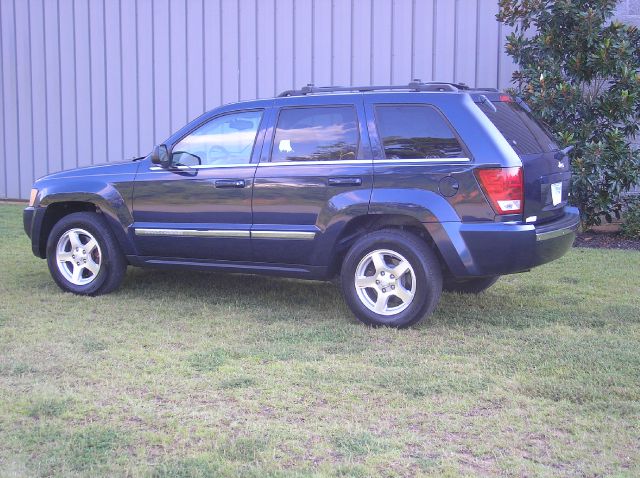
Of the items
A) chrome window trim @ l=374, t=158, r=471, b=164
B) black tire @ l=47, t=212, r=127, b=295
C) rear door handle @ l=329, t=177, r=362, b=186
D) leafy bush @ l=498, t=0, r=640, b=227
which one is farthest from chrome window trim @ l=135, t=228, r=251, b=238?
leafy bush @ l=498, t=0, r=640, b=227

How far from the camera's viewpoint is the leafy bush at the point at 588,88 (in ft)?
31.7

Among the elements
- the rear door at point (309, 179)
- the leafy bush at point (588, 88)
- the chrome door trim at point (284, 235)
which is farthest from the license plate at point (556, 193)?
the leafy bush at point (588, 88)

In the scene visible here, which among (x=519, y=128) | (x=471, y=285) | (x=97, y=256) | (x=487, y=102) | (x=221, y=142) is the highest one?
(x=487, y=102)

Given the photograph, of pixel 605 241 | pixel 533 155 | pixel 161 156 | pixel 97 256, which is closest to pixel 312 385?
pixel 533 155

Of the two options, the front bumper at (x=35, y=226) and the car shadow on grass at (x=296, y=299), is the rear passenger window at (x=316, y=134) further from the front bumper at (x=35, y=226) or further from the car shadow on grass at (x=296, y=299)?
the front bumper at (x=35, y=226)

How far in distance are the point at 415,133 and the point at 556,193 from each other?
1.15m

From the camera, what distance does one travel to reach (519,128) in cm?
650

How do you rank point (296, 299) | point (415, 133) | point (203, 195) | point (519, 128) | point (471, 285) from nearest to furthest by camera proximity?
1. point (415, 133)
2. point (519, 128)
3. point (203, 195)
4. point (471, 285)
5. point (296, 299)

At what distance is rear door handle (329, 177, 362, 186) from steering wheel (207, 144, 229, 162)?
1.05 meters

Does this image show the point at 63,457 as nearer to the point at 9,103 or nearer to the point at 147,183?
the point at 147,183

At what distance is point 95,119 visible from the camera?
13.4 meters

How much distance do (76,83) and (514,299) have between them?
8.68m

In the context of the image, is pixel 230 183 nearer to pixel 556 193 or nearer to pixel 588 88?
pixel 556 193

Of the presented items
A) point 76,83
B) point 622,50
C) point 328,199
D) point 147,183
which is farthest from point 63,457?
point 76,83
